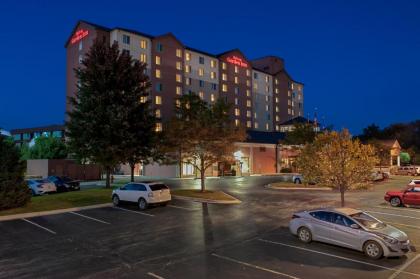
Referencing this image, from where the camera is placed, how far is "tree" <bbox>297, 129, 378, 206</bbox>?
1967cm

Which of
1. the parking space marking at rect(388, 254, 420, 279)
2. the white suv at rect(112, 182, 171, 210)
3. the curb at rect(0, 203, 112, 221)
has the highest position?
the white suv at rect(112, 182, 171, 210)

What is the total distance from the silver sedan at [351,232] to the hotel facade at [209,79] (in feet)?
115

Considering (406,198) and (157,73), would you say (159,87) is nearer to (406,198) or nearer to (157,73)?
(157,73)

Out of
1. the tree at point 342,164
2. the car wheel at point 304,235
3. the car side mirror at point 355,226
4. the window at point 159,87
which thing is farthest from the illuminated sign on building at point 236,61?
the car side mirror at point 355,226

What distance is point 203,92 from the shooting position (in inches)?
3332

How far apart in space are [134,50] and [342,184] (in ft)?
188

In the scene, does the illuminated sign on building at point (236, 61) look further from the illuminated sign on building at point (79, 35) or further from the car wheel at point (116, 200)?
the car wheel at point (116, 200)

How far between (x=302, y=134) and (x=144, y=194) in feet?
111

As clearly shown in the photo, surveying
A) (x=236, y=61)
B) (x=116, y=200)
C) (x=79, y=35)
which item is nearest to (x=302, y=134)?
(x=116, y=200)

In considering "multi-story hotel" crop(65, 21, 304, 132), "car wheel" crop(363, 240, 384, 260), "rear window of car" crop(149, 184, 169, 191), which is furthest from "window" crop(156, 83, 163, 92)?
"car wheel" crop(363, 240, 384, 260)

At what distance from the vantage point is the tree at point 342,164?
19672 mm

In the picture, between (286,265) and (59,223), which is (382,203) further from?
(59,223)

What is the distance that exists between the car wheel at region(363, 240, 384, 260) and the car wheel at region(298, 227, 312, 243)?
2374 mm

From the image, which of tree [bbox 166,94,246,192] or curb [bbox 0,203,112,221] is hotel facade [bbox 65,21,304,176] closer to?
tree [bbox 166,94,246,192]
